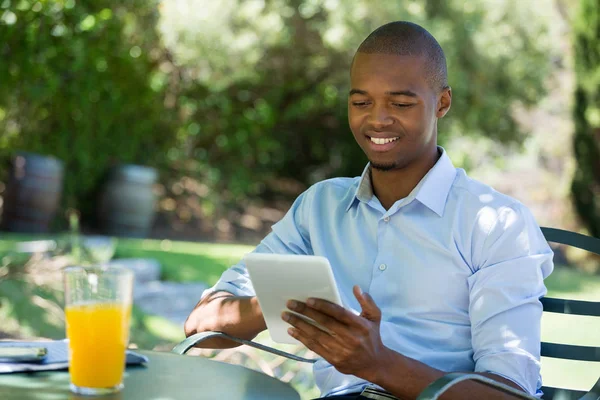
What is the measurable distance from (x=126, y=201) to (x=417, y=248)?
781 cm

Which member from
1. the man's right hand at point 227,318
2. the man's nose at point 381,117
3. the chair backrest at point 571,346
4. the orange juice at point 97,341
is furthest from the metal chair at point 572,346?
the orange juice at point 97,341

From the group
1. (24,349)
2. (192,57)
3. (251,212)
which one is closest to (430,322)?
(24,349)

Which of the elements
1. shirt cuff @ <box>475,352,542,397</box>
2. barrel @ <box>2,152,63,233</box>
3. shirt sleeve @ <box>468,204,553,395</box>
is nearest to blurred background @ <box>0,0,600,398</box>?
barrel @ <box>2,152,63,233</box>

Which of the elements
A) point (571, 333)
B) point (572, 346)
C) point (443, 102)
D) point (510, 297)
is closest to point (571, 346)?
point (572, 346)

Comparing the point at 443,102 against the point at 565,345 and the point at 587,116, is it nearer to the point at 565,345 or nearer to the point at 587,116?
the point at 565,345

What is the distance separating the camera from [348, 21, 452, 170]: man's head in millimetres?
1944

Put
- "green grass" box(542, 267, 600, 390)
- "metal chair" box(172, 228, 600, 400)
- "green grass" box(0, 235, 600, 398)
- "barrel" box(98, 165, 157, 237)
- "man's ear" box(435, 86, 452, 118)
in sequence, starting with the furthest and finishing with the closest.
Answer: "barrel" box(98, 165, 157, 237) → "green grass" box(0, 235, 600, 398) → "green grass" box(542, 267, 600, 390) → "man's ear" box(435, 86, 452, 118) → "metal chair" box(172, 228, 600, 400)

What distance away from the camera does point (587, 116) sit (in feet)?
32.3

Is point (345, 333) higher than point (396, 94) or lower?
lower

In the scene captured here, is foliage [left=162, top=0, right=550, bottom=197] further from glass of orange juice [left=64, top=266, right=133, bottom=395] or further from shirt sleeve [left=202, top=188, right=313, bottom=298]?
glass of orange juice [left=64, top=266, right=133, bottom=395]

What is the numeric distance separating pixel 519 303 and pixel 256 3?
955 cm

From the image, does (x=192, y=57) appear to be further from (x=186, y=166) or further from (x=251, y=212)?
(x=251, y=212)

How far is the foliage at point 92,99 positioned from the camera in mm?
7277

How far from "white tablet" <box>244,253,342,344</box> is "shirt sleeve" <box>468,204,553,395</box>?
1.28ft
